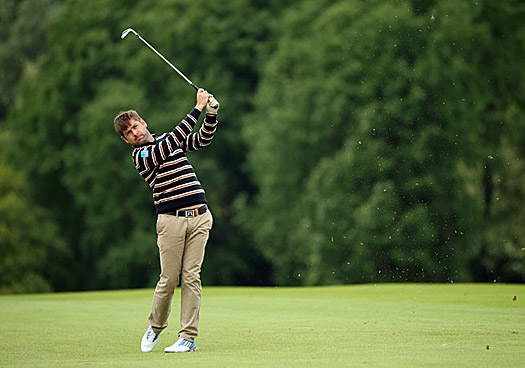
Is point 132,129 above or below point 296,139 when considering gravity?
above

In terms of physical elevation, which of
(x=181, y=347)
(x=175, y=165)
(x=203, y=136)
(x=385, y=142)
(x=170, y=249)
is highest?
(x=203, y=136)

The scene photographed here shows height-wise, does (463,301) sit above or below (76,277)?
above

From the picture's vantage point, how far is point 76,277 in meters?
42.9

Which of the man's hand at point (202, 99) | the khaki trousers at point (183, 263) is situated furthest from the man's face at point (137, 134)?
the khaki trousers at point (183, 263)

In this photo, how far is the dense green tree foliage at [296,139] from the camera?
33875mm

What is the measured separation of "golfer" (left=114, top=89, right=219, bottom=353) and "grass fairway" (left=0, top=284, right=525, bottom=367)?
0.40 meters

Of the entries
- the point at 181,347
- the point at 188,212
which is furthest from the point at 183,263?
the point at 181,347

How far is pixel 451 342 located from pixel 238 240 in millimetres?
31982

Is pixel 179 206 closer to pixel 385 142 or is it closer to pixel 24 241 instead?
pixel 385 142

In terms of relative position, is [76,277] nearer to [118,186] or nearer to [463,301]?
[118,186]

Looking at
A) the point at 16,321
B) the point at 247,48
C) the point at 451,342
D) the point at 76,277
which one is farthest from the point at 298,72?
the point at 451,342

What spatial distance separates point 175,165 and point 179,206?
32 cm

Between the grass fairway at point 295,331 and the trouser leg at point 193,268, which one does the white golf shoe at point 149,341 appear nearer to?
the grass fairway at point 295,331

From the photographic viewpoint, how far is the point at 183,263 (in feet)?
31.4
